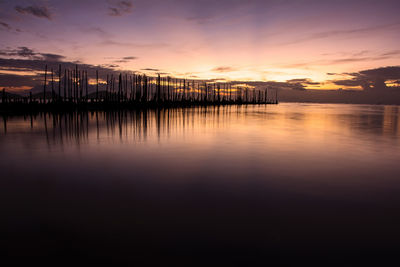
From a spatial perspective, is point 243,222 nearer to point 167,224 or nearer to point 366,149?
point 167,224

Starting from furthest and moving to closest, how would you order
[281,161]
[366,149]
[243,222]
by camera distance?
[366,149], [281,161], [243,222]

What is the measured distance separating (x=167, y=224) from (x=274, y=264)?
6.73 feet

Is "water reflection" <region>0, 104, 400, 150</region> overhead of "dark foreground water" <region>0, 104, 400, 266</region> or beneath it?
overhead

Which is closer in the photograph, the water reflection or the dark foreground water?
the dark foreground water

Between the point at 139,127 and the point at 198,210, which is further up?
the point at 139,127

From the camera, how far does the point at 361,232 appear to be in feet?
14.7

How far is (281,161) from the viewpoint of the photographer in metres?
10.2

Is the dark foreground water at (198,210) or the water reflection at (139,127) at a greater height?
the water reflection at (139,127)

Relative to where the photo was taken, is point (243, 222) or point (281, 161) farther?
point (281, 161)

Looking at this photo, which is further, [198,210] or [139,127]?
[139,127]

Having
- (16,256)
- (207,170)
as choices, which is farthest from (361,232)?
(16,256)

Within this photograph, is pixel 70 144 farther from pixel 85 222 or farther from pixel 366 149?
pixel 366 149

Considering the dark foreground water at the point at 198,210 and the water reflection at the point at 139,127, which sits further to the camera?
the water reflection at the point at 139,127

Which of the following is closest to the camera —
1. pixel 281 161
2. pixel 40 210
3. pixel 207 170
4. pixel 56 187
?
pixel 40 210
